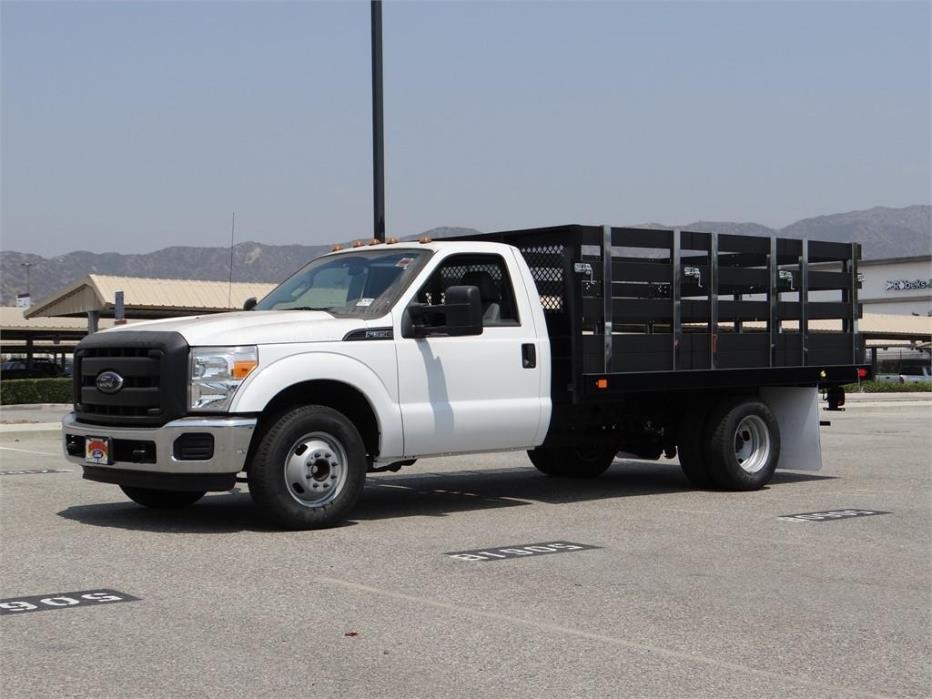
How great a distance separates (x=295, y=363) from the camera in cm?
983

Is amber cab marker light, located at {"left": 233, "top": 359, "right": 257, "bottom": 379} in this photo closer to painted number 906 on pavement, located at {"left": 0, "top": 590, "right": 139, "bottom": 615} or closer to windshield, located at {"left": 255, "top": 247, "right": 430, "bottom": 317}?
windshield, located at {"left": 255, "top": 247, "right": 430, "bottom": 317}

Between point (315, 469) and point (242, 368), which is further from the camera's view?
point (315, 469)

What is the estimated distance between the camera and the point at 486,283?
1146 centimetres

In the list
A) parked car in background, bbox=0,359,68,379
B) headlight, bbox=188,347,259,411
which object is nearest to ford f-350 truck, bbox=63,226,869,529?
headlight, bbox=188,347,259,411

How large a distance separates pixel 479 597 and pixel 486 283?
14.7 ft

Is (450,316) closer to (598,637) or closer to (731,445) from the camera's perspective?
(731,445)

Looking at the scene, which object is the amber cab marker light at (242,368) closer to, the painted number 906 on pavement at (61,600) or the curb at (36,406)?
the painted number 906 on pavement at (61,600)

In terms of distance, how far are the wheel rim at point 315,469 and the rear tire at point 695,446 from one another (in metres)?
4.17

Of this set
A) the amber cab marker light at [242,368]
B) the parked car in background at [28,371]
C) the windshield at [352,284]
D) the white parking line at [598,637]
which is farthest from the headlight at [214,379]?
the parked car in background at [28,371]

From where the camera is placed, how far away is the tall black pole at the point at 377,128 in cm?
1800

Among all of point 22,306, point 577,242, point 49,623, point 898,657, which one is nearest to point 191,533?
point 49,623

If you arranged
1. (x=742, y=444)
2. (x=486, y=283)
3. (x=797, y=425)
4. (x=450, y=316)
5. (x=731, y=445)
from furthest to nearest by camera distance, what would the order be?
(x=797, y=425) → (x=742, y=444) → (x=731, y=445) → (x=486, y=283) → (x=450, y=316)

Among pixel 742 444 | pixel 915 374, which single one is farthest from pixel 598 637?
pixel 915 374

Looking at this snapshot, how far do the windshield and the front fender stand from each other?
21.1 inches
